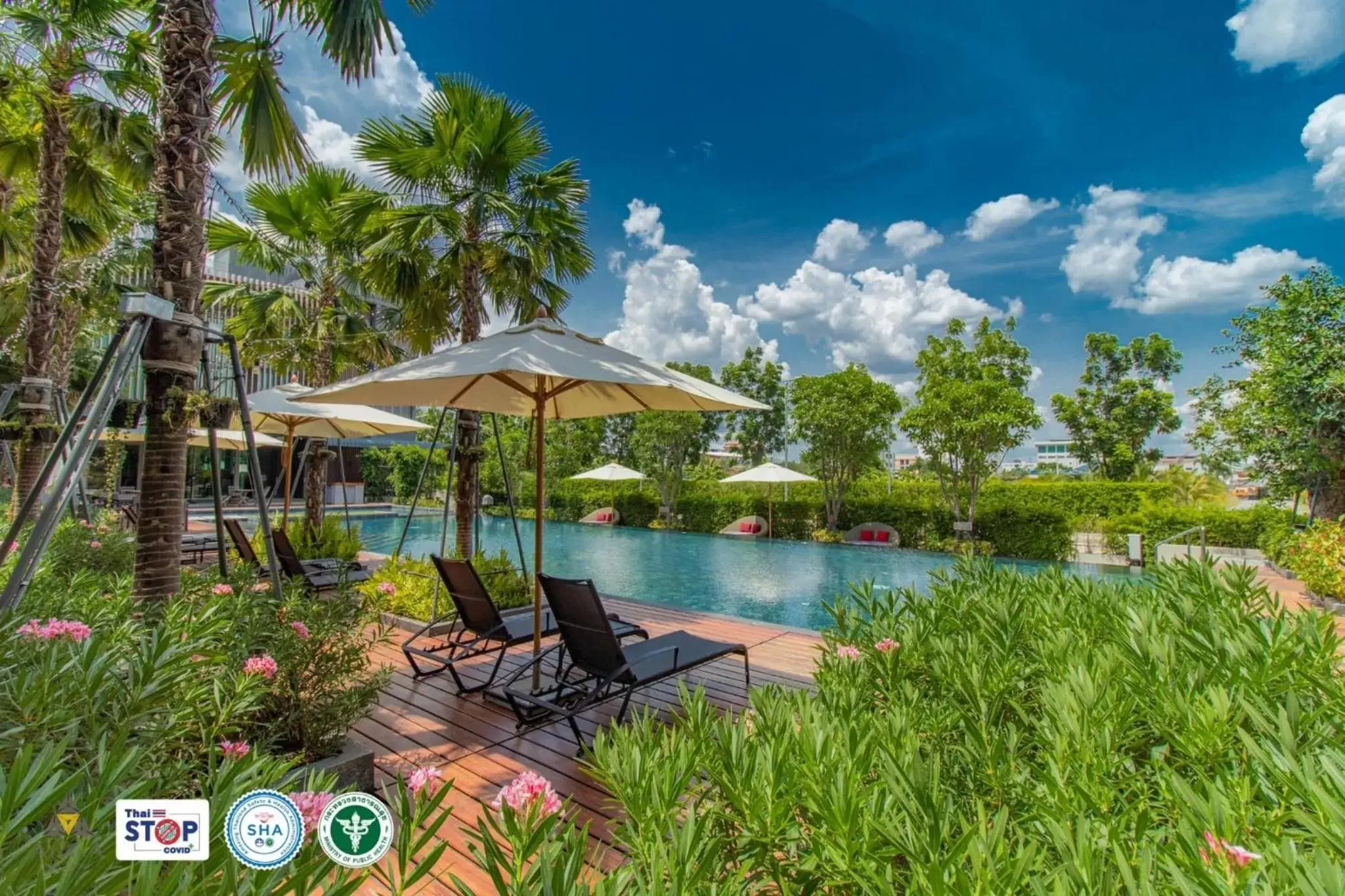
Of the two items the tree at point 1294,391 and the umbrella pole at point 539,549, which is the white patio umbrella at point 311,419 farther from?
the tree at point 1294,391

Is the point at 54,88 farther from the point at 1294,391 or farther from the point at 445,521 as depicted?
the point at 1294,391

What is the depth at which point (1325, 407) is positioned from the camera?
7895 millimetres

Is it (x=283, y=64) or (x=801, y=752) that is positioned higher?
(x=283, y=64)

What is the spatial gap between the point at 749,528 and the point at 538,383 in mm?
15173

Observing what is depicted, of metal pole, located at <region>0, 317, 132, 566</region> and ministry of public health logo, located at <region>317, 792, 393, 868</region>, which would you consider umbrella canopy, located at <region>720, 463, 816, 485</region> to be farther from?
ministry of public health logo, located at <region>317, 792, 393, 868</region>

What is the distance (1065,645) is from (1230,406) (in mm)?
11704

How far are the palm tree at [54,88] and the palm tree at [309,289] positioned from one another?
1.98 m

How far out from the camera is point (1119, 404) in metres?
22.1

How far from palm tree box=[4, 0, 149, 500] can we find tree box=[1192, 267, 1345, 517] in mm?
13913

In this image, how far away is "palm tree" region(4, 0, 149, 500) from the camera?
510 centimetres

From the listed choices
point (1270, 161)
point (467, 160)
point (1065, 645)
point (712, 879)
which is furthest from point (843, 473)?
point (712, 879)

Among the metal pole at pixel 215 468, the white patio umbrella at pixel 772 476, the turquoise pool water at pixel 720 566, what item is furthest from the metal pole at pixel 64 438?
the white patio umbrella at pixel 772 476

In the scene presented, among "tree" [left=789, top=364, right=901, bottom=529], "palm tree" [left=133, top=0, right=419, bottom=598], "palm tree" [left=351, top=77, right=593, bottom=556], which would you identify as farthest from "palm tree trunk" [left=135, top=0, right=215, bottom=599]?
"tree" [left=789, top=364, right=901, bottom=529]

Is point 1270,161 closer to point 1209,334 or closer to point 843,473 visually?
point 1209,334
